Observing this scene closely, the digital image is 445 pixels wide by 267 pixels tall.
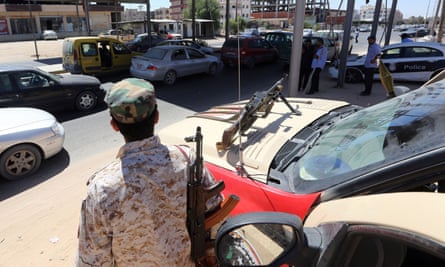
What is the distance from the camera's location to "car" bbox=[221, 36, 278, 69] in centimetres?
1509

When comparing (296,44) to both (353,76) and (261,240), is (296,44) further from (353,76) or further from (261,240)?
(261,240)

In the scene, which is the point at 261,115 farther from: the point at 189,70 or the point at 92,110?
the point at 189,70

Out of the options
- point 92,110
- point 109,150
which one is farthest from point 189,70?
point 109,150

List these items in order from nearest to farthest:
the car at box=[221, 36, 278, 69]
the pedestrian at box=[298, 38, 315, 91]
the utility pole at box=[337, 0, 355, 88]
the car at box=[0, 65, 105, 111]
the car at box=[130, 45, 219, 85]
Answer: the car at box=[0, 65, 105, 111] → the utility pole at box=[337, 0, 355, 88] → the pedestrian at box=[298, 38, 315, 91] → the car at box=[130, 45, 219, 85] → the car at box=[221, 36, 278, 69]

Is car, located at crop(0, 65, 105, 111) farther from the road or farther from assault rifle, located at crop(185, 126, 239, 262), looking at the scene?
assault rifle, located at crop(185, 126, 239, 262)

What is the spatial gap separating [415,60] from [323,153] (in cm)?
1051

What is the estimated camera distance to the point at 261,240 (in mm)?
1793

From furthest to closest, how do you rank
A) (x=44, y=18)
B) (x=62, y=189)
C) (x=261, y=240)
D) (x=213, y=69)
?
(x=44, y=18) < (x=213, y=69) < (x=62, y=189) < (x=261, y=240)

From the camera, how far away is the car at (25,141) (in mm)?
4746

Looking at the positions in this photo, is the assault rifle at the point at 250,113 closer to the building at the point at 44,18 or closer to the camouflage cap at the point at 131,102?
the camouflage cap at the point at 131,102

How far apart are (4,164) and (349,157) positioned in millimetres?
4967

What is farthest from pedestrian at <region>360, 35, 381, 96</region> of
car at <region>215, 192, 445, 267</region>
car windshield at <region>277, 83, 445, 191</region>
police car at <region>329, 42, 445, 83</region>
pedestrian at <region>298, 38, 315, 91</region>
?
car at <region>215, 192, 445, 267</region>

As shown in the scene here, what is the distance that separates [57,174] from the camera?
5035mm

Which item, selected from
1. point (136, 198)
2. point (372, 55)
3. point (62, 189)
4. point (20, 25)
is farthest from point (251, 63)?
point (20, 25)
